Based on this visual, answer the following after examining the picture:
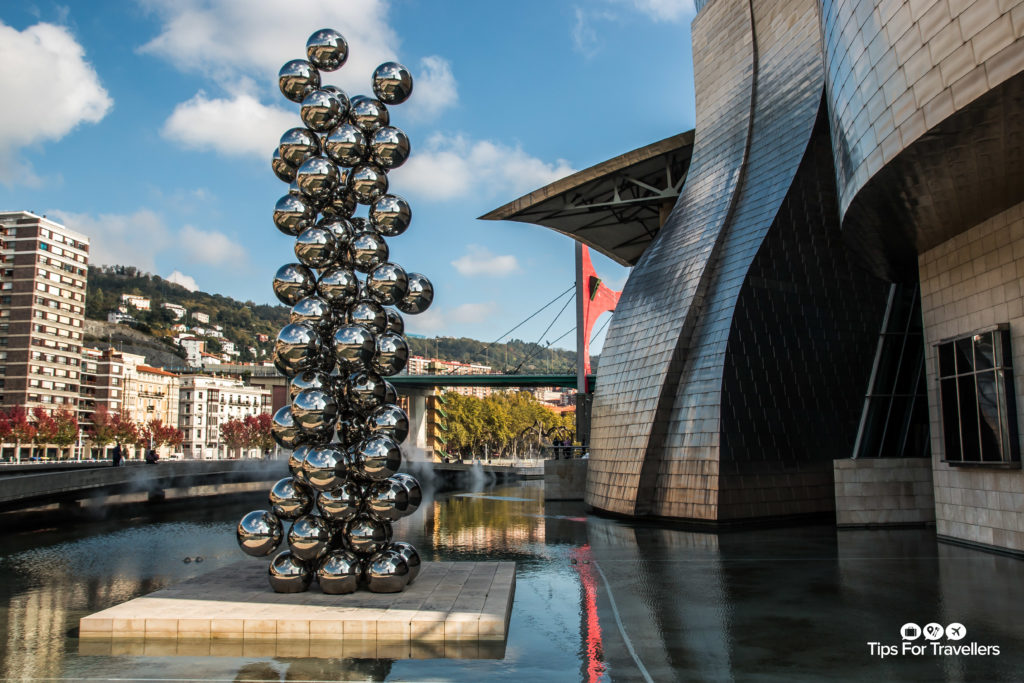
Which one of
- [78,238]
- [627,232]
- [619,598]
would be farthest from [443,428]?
[619,598]

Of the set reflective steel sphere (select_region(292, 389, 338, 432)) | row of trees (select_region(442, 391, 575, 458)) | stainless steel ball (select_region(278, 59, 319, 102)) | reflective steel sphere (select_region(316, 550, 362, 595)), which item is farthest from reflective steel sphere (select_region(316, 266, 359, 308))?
row of trees (select_region(442, 391, 575, 458))

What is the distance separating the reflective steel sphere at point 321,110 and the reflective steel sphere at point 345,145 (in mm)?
167

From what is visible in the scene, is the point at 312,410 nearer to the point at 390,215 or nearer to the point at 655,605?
the point at 390,215

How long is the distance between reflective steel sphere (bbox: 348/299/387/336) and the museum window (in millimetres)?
10554

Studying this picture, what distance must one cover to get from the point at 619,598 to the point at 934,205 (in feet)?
28.7

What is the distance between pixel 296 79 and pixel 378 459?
496 centimetres

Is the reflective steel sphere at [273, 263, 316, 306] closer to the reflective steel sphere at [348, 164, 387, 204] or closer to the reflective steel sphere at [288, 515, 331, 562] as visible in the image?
the reflective steel sphere at [348, 164, 387, 204]

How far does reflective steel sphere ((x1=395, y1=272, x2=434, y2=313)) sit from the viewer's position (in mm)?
9758

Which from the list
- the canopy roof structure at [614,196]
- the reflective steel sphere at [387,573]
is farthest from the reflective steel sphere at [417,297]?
the canopy roof structure at [614,196]

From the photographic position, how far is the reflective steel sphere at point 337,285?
29.8 ft

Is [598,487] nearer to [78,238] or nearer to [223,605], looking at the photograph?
[223,605]

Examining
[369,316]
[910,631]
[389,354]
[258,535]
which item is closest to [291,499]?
[258,535]

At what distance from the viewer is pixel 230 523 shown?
22.2 m

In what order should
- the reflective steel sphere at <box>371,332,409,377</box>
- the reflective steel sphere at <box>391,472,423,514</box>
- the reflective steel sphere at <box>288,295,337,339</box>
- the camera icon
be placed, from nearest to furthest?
the camera icon < the reflective steel sphere at <box>288,295,337,339</box> < the reflective steel sphere at <box>391,472,423,514</box> < the reflective steel sphere at <box>371,332,409,377</box>
